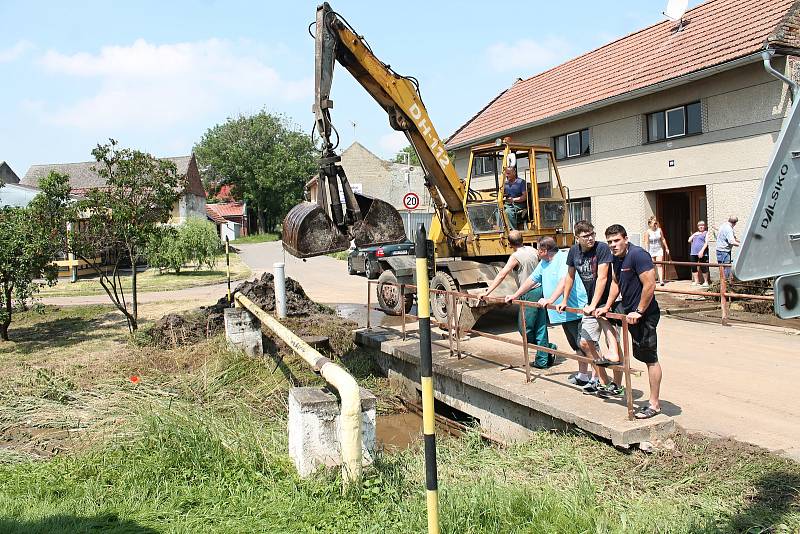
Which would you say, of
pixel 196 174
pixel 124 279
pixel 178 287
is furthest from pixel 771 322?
pixel 196 174

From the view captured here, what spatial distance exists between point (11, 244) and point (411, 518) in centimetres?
1018

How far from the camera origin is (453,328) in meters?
8.98

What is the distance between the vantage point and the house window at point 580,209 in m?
18.5

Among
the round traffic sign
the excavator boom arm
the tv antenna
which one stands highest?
the tv antenna

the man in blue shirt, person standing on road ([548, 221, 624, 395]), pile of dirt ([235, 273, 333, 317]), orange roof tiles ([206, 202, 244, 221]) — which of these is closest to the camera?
person standing on road ([548, 221, 624, 395])

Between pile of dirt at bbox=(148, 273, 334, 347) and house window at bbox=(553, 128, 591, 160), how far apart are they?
944cm

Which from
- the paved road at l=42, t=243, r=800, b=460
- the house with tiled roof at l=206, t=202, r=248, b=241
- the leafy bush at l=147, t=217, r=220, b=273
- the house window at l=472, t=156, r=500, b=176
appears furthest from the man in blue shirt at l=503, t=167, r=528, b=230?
the house with tiled roof at l=206, t=202, r=248, b=241

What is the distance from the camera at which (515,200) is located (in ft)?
36.0

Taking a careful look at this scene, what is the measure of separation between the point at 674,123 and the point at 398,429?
11.4 metres

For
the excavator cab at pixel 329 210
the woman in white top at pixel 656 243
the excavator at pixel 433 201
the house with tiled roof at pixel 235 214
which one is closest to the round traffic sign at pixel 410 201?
the woman in white top at pixel 656 243

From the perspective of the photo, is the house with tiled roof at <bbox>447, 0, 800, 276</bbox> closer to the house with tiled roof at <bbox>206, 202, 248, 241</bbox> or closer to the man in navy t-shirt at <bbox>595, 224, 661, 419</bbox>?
the man in navy t-shirt at <bbox>595, 224, 661, 419</bbox>

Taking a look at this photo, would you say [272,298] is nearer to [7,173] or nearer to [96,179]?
[96,179]

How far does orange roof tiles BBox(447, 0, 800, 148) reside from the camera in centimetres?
1352

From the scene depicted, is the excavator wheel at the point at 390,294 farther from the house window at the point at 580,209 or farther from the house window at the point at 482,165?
the house window at the point at 580,209
